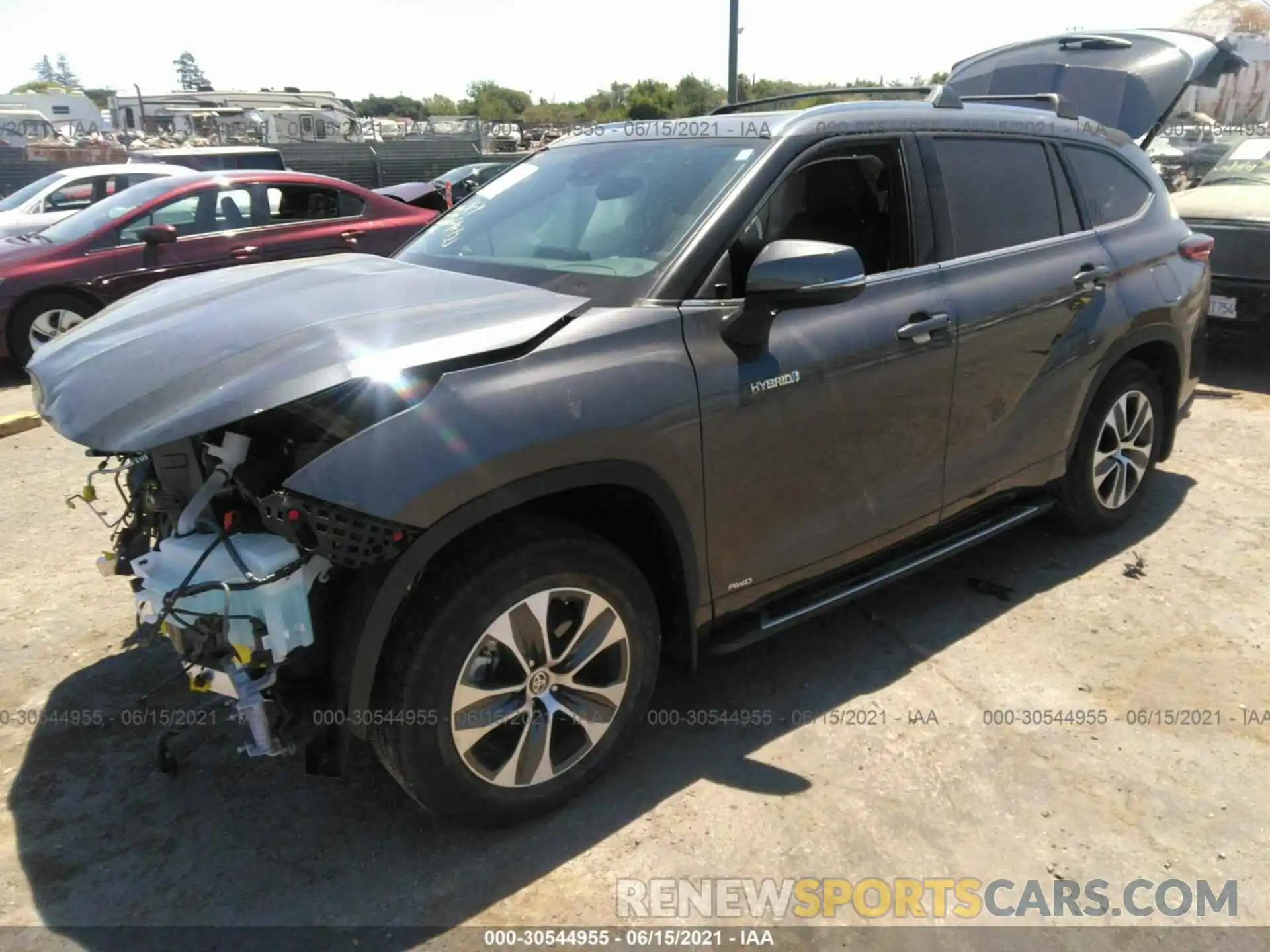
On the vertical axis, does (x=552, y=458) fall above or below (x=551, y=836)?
above

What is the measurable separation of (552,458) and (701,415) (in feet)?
1.64

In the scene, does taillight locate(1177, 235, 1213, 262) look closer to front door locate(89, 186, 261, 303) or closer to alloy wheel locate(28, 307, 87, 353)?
front door locate(89, 186, 261, 303)

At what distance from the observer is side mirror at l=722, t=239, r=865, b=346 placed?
2641 millimetres

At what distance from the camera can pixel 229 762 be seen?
9.64 feet

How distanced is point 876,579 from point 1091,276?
5.49ft

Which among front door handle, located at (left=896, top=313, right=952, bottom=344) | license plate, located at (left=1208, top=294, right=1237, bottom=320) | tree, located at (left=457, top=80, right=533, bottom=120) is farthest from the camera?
tree, located at (left=457, top=80, right=533, bottom=120)

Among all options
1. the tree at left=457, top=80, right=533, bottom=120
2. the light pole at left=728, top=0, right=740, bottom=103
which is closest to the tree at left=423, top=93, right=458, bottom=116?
the tree at left=457, top=80, right=533, bottom=120

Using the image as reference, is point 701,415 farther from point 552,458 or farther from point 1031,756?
point 1031,756

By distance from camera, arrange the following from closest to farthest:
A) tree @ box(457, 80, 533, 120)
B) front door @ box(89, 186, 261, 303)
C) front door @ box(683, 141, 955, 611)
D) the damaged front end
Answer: the damaged front end < front door @ box(683, 141, 955, 611) < front door @ box(89, 186, 261, 303) < tree @ box(457, 80, 533, 120)

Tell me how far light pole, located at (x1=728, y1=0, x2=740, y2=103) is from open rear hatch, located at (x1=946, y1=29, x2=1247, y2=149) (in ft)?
20.7

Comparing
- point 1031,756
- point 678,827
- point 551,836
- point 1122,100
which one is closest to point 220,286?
point 551,836

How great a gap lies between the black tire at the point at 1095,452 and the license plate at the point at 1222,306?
333cm

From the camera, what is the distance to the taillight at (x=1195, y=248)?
442cm

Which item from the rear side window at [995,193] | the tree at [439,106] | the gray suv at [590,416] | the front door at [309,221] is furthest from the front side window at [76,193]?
the tree at [439,106]
